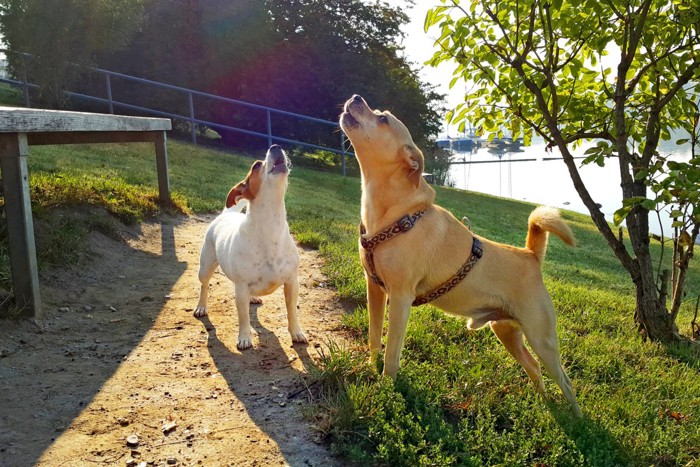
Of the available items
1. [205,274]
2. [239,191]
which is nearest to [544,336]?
[239,191]

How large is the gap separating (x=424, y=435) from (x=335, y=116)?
19.8 metres

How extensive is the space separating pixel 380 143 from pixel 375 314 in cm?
112

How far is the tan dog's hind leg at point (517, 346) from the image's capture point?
3.69 metres

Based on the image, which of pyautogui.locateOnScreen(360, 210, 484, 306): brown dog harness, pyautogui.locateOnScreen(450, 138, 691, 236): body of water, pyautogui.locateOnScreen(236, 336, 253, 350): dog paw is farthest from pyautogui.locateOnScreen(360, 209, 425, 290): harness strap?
pyautogui.locateOnScreen(450, 138, 691, 236): body of water

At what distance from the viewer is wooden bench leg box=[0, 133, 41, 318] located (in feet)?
13.3

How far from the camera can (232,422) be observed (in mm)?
3059

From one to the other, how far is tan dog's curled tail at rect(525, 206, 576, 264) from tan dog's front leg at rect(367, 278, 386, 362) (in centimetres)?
106

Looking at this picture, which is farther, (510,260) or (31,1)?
(31,1)

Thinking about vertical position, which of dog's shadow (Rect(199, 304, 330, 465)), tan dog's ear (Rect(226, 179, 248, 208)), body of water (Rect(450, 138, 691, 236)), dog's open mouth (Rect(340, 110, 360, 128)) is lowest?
body of water (Rect(450, 138, 691, 236))

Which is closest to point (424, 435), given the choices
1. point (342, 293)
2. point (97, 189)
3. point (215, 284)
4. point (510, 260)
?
point (510, 260)

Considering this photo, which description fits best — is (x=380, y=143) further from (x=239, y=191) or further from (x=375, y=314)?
(x=239, y=191)

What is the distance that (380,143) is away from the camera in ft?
11.3

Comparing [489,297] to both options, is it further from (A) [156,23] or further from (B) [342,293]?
(A) [156,23]

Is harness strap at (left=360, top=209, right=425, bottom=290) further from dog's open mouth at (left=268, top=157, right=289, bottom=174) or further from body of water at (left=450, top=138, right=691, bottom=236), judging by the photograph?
body of water at (left=450, top=138, right=691, bottom=236)
